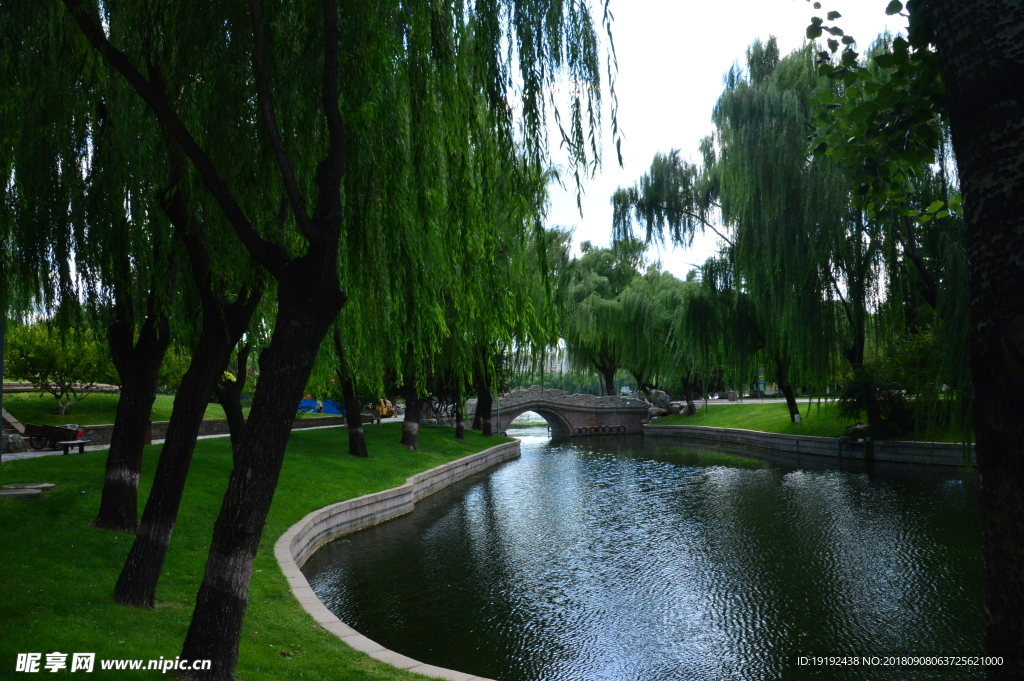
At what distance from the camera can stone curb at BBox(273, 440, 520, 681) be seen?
21.8 feet

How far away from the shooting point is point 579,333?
35.0 metres

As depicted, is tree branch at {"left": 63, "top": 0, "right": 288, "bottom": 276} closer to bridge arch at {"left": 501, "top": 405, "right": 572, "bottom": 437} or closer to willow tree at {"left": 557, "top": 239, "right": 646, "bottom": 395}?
willow tree at {"left": 557, "top": 239, "right": 646, "bottom": 395}

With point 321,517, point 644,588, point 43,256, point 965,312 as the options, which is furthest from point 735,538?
point 43,256

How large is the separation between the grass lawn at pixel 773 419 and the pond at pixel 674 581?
7192 millimetres

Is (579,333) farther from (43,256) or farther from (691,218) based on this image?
(43,256)

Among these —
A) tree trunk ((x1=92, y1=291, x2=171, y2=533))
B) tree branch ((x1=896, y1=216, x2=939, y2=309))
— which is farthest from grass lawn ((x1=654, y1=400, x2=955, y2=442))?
tree trunk ((x1=92, y1=291, x2=171, y2=533))

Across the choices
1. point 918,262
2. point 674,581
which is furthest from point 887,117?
point 918,262

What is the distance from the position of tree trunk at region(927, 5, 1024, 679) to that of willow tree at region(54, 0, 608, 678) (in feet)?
11.5

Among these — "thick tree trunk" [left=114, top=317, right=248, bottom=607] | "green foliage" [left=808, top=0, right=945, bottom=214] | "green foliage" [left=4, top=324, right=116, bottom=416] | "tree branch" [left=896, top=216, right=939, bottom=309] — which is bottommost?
"thick tree trunk" [left=114, top=317, right=248, bottom=607]

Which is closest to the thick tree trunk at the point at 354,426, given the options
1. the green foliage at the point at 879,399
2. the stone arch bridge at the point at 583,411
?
the green foliage at the point at 879,399

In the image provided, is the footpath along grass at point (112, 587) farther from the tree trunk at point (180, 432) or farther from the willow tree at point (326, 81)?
the willow tree at point (326, 81)

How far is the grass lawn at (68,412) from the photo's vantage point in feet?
78.9

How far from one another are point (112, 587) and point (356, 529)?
7.61 m

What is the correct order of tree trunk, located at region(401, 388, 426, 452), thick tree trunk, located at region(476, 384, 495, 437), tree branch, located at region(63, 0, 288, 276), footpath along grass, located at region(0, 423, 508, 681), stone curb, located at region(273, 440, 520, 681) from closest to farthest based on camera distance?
tree branch, located at region(63, 0, 288, 276) < footpath along grass, located at region(0, 423, 508, 681) < stone curb, located at region(273, 440, 520, 681) < tree trunk, located at region(401, 388, 426, 452) < thick tree trunk, located at region(476, 384, 495, 437)
